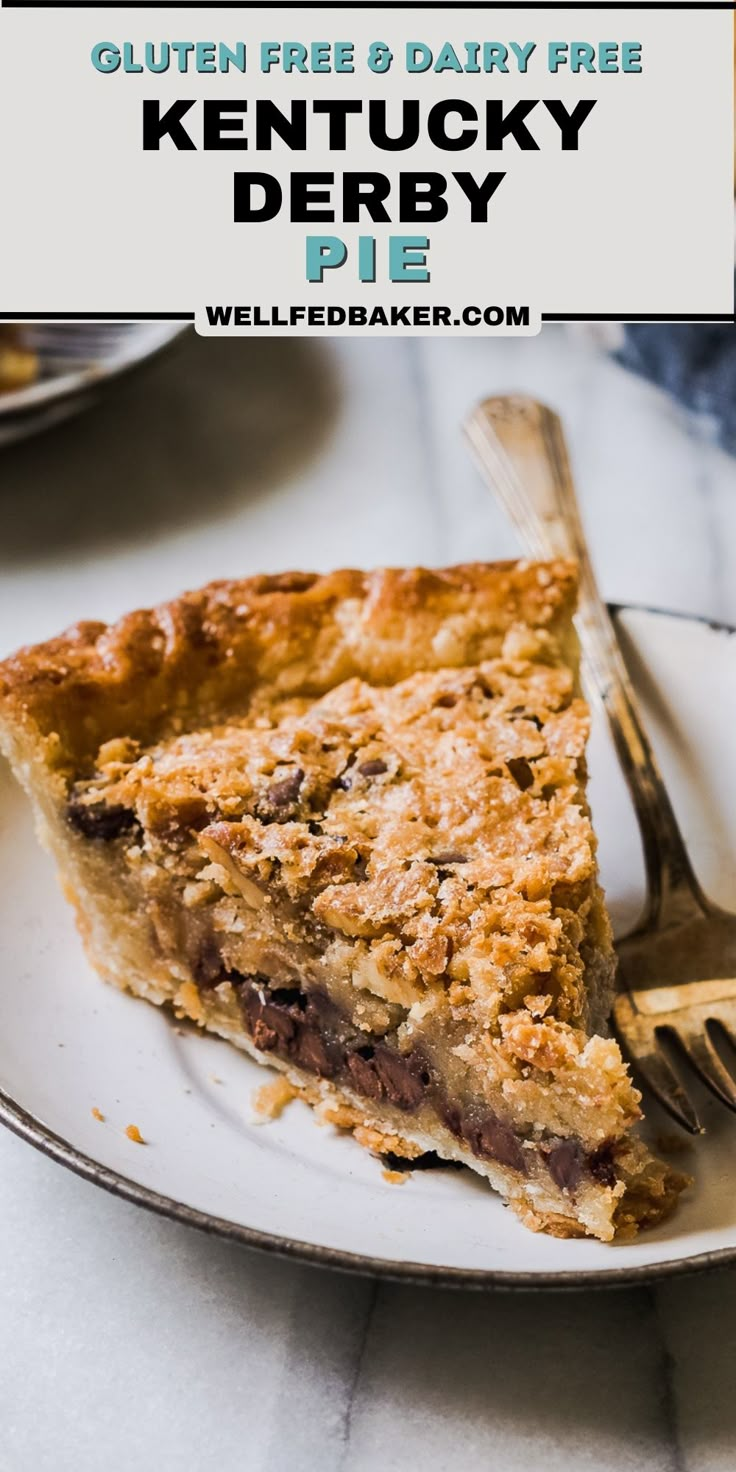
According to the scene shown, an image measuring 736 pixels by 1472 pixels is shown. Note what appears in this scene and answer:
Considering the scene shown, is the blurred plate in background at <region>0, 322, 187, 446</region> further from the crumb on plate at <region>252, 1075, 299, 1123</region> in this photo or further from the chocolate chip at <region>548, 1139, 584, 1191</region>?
the chocolate chip at <region>548, 1139, 584, 1191</region>

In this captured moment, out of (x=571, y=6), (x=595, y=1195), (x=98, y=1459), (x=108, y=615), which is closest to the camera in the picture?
(x=98, y=1459)

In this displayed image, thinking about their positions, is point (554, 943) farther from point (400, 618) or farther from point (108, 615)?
point (108, 615)

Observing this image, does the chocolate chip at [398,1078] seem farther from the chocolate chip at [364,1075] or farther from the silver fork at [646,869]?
the silver fork at [646,869]

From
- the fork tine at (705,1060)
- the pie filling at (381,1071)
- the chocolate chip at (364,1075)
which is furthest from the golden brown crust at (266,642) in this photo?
the fork tine at (705,1060)

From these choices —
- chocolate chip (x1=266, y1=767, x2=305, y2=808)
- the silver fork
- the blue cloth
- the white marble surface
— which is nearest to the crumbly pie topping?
chocolate chip (x1=266, y1=767, x2=305, y2=808)

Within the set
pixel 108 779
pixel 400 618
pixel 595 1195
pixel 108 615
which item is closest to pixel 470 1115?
pixel 595 1195

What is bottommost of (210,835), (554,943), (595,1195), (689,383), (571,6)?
(595,1195)
